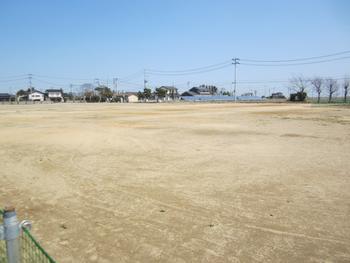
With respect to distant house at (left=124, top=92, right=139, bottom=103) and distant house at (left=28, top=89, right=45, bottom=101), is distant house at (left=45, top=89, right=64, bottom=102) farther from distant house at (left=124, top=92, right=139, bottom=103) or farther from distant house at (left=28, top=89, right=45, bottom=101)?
distant house at (left=124, top=92, right=139, bottom=103)

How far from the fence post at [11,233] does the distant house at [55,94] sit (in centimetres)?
13579

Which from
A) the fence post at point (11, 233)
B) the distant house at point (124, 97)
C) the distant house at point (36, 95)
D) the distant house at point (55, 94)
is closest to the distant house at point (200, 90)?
the distant house at point (124, 97)

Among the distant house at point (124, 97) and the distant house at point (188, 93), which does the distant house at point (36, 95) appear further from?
the distant house at point (188, 93)

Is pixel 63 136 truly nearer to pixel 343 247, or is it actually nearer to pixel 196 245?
pixel 196 245

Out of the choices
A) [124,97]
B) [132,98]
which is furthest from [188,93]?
[124,97]

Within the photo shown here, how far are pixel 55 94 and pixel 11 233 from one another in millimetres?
140919

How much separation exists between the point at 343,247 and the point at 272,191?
2504 millimetres

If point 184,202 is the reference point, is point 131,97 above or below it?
above

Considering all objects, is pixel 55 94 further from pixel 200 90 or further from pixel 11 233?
pixel 11 233

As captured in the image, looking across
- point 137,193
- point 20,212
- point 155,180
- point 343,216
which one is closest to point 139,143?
point 155,180

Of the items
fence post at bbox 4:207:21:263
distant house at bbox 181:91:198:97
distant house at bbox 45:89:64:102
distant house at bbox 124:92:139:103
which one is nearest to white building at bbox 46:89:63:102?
distant house at bbox 45:89:64:102

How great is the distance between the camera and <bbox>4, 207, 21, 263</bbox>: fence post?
228 cm

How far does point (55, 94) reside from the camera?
134 m

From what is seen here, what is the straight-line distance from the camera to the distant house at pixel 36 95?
12525 centimetres
